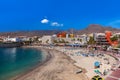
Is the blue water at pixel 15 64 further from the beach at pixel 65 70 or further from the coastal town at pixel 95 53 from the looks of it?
the coastal town at pixel 95 53

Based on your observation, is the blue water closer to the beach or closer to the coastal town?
the beach

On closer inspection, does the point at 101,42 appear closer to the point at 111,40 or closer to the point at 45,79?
the point at 111,40

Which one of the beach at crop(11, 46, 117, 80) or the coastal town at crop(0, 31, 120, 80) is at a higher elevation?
the coastal town at crop(0, 31, 120, 80)

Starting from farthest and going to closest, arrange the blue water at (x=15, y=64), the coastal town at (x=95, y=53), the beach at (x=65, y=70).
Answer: the blue water at (x=15, y=64) < the coastal town at (x=95, y=53) < the beach at (x=65, y=70)

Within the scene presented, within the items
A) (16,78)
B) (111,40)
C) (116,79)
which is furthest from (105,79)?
(111,40)

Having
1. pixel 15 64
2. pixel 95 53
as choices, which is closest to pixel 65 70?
pixel 15 64

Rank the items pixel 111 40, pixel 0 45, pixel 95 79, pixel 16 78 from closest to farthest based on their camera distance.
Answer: pixel 95 79 → pixel 16 78 → pixel 111 40 → pixel 0 45

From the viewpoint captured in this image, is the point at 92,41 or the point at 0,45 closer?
the point at 92,41

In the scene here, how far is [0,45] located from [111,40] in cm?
7565

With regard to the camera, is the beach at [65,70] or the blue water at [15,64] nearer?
the beach at [65,70]

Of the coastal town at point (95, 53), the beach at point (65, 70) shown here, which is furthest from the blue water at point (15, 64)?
the coastal town at point (95, 53)

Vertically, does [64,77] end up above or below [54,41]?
below

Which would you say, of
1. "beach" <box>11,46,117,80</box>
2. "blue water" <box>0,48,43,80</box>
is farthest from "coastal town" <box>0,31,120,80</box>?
"blue water" <box>0,48,43,80</box>

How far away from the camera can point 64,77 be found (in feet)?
84.8
